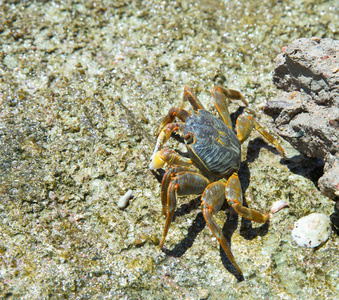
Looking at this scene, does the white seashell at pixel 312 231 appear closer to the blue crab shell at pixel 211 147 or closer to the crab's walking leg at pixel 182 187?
the blue crab shell at pixel 211 147

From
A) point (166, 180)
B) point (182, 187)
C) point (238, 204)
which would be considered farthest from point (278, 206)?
point (166, 180)

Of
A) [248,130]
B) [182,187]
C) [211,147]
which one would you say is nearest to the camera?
[182,187]

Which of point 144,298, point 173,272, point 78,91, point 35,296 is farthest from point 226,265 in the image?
point 78,91

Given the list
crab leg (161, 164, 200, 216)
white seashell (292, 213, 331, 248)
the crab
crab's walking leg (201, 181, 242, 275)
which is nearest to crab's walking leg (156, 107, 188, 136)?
the crab

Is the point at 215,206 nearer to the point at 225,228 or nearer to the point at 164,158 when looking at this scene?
the point at 225,228

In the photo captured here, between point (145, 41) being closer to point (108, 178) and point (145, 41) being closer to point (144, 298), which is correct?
point (108, 178)

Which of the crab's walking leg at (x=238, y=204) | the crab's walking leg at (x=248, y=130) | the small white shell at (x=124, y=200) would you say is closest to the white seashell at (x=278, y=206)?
the crab's walking leg at (x=238, y=204)
